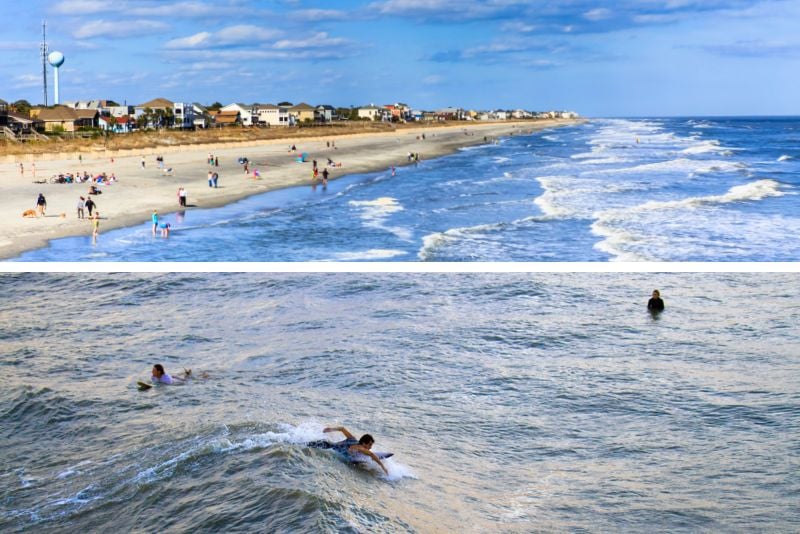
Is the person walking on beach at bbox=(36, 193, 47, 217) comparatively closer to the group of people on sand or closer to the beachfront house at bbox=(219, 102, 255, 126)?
the group of people on sand

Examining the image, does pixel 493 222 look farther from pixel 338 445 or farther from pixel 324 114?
pixel 324 114

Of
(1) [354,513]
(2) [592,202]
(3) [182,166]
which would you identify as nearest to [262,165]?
(3) [182,166]

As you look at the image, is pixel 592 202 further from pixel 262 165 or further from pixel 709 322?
pixel 262 165

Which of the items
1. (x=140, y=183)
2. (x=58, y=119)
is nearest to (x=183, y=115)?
(x=58, y=119)

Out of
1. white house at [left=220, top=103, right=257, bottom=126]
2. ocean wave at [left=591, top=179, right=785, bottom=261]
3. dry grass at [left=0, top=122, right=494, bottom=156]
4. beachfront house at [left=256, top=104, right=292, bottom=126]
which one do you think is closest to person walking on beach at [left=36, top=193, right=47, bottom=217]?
ocean wave at [left=591, top=179, right=785, bottom=261]

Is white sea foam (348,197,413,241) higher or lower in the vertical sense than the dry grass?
lower

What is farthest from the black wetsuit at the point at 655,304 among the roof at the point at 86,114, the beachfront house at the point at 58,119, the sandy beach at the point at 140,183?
the roof at the point at 86,114
